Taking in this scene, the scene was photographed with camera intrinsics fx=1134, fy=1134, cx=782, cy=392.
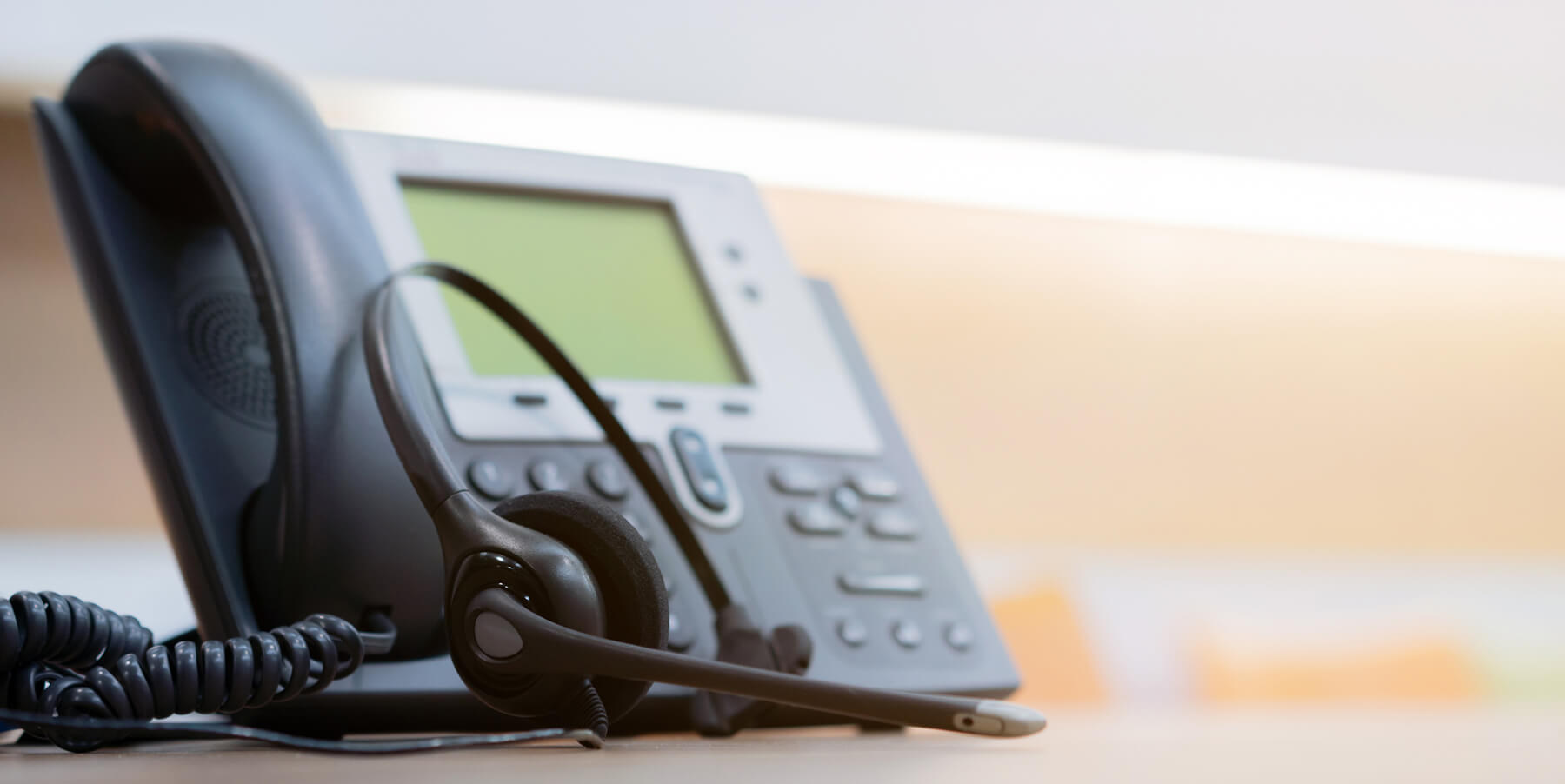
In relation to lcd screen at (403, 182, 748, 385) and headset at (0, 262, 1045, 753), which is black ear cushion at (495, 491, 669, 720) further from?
lcd screen at (403, 182, 748, 385)

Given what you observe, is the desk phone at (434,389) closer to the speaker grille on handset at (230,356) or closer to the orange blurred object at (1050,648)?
the speaker grille on handset at (230,356)

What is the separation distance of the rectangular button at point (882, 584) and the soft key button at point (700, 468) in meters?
0.05

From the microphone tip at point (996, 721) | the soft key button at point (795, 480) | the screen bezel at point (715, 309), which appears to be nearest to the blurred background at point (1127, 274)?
the screen bezel at point (715, 309)

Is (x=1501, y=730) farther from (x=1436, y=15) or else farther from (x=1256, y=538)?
(x=1256, y=538)

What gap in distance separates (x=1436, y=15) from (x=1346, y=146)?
0.19 metres

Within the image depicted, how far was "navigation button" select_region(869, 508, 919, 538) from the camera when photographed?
0.41m

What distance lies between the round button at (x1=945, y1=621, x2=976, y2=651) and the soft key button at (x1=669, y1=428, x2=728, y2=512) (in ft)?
0.28

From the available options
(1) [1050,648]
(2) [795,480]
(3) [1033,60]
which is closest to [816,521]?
(2) [795,480]

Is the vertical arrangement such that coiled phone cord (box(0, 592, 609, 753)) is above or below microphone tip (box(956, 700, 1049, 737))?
below

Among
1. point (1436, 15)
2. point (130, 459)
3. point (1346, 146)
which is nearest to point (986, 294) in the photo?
point (1346, 146)

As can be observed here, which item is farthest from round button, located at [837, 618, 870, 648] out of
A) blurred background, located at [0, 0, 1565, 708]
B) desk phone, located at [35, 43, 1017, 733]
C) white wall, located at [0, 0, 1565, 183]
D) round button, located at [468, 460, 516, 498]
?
white wall, located at [0, 0, 1565, 183]

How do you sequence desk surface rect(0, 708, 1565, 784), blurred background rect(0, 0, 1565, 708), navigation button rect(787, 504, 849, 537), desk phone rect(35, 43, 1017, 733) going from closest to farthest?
desk surface rect(0, 708, 1565, 784) < desk phone rect(35, 43, 1017, 733) < navigation button rect(787, 504, 849, 537) < blurred background rect(0, 0, 1565, 708)

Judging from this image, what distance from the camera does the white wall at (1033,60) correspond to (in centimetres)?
130

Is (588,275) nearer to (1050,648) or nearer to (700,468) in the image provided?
(700,468)
